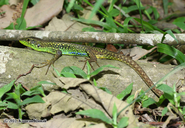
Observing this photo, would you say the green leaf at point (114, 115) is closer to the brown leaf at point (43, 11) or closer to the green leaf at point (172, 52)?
the green leaf at point (172, 52)

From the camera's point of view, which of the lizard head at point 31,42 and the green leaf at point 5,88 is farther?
the lizard head at point 31,42

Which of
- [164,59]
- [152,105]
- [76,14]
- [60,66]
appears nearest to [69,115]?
[60,66]

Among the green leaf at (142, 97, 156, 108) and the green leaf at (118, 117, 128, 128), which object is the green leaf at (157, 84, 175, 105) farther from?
the green leaf at (118, 117, 128, 128)

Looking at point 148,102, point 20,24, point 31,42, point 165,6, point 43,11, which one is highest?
point 165,6

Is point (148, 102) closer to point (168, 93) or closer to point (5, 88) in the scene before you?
point (168, 93)

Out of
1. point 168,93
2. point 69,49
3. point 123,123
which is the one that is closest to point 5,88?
point 69,49

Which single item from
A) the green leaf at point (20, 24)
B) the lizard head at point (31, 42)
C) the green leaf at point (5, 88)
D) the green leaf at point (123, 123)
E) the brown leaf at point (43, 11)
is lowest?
the green leaf at point (5, 88)

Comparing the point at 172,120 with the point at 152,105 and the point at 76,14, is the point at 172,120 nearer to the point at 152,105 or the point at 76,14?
the point at 152,105

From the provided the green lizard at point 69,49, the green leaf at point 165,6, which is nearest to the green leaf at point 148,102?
the green lizard at point 69,49
